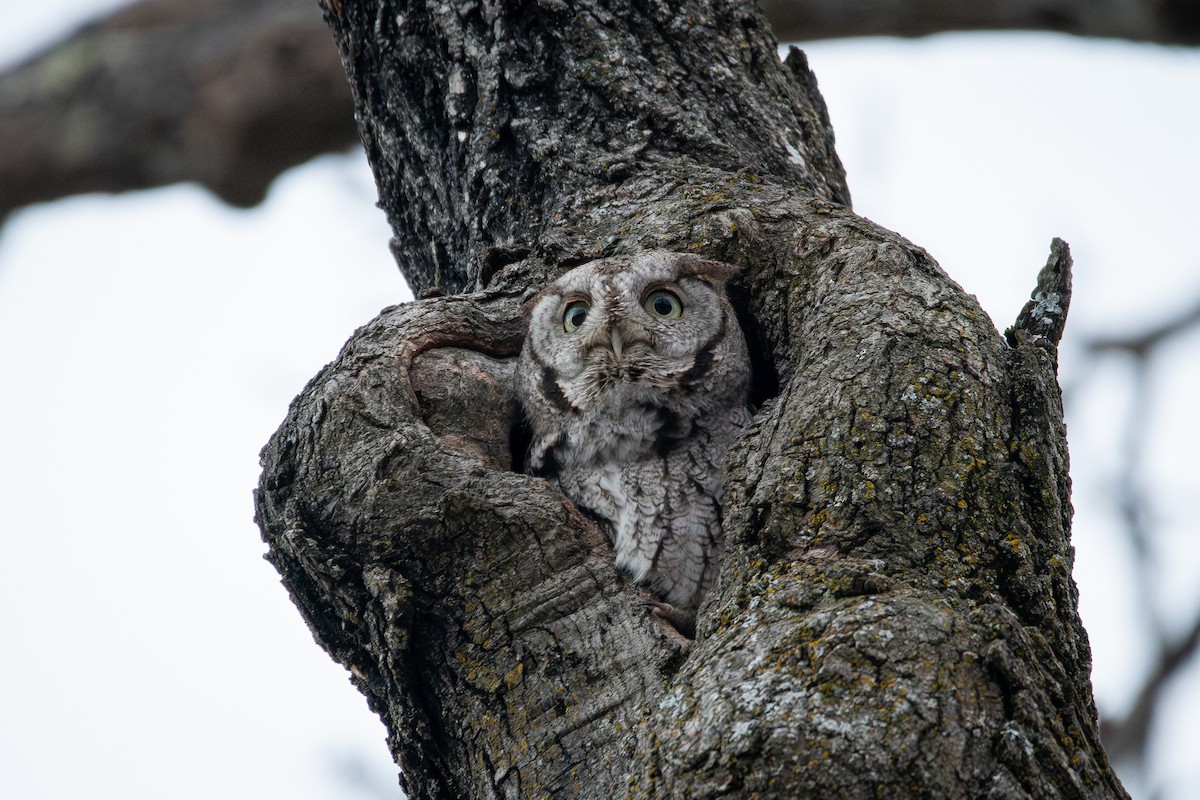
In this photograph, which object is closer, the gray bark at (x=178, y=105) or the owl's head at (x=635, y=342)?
the owl's head at (x=635, y=342)

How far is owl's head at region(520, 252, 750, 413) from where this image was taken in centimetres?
279

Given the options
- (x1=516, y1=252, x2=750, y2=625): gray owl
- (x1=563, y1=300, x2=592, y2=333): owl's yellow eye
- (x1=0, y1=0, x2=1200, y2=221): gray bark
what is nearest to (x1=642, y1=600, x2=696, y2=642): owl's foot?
(x1=516, y1=252, x2=750, y2=625): gray owl

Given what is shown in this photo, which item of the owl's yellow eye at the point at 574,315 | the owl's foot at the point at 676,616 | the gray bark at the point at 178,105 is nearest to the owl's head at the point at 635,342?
the owl's yellow eye at the point at 574,315

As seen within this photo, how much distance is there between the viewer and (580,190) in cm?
286

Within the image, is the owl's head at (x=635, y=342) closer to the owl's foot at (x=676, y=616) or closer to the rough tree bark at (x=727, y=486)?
the rough tree bark at (x=727, y=486)

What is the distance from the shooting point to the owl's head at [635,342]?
2785 mm

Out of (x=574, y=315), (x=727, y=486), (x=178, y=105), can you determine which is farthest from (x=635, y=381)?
(x=178, y=105)

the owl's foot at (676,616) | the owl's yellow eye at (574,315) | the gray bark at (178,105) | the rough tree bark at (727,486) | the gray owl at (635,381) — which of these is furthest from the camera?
the gray bark at (178,105)

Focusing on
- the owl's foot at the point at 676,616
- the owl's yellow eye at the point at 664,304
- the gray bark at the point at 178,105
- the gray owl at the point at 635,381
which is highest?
the gray bark at the point at 178,105

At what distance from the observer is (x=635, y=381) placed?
2859 mm

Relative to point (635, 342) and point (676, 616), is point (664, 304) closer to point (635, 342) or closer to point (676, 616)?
point (635, 342)

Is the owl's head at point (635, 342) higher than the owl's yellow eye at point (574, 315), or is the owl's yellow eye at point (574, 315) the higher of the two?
the owl's yellow eye at point (574, 315)

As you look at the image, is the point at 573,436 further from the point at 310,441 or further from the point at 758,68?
the point at 758,68

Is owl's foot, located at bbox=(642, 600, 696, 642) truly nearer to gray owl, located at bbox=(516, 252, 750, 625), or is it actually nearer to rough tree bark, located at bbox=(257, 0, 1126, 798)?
rough tree bark, located at bbox=(257, 0, 1126, 798)
